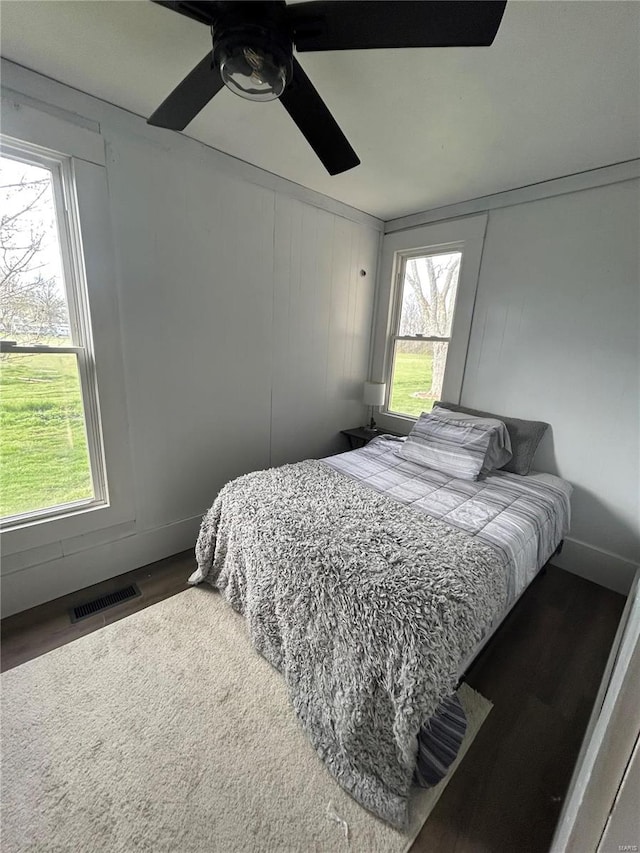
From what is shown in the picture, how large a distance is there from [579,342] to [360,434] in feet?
5.69

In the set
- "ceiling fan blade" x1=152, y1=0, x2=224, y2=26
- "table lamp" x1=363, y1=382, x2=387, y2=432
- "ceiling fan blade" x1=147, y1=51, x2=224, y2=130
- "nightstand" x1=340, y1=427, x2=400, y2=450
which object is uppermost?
"ceiling fan blade" x1=152, y1=0, x2=224, y2=26

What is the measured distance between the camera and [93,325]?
1.79m

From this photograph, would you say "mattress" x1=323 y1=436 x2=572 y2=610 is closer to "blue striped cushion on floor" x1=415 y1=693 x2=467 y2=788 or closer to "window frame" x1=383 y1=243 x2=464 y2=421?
"blue striped cushion on floor" x1=415 y1=693 x2=467 y2=788

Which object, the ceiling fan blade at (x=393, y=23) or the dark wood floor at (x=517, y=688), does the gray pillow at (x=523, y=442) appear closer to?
the dark wood floor at (x=517, y=688)

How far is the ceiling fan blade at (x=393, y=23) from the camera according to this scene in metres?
0.85

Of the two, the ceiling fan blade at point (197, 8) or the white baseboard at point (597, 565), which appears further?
the white baseboard at point (597, 565)

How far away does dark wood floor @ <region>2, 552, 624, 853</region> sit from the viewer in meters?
1.09

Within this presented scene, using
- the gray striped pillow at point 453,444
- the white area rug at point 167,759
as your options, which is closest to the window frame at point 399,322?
the gray striped pillow at point 453,444

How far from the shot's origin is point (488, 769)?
123 centimetres

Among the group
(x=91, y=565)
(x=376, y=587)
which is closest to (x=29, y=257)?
(x=91, y=565)

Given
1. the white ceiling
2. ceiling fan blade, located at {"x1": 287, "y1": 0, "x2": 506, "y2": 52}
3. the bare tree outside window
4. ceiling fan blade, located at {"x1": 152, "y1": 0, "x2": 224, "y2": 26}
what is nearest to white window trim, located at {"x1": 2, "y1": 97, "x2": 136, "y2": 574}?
the bare tree outside window

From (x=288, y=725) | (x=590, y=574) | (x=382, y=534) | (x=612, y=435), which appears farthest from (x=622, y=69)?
(x=288, y=725)

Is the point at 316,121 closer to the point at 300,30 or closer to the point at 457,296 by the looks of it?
the point at 300,30

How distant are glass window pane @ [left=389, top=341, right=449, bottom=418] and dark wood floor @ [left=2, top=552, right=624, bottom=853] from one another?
160cm
